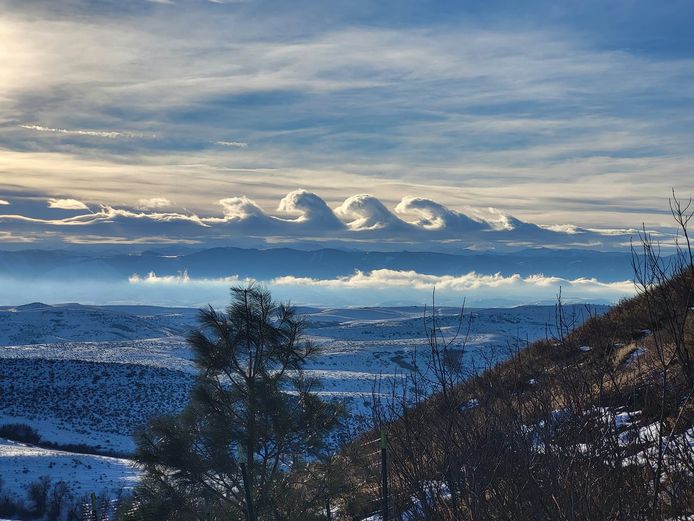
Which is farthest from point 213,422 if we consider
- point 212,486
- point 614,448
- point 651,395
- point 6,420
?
point 6,420

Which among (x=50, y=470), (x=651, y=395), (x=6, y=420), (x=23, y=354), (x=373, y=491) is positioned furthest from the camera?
(x=23, y=354)

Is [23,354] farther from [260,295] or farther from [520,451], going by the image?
[520,451]

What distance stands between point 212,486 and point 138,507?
5.37ft

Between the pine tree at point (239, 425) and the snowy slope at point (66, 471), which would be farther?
the snowy slope at point (66, 471)

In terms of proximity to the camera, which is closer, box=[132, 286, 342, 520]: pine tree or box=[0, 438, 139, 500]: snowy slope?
box=[132, 286, 342, 520]: pine tree

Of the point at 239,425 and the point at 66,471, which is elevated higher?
the point at 239,425

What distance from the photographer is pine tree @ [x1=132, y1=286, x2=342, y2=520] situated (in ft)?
53.0

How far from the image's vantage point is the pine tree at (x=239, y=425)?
16.1 metres

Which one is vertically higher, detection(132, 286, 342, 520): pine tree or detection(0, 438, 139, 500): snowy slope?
detection(132, 286, 342, 520): pine tree

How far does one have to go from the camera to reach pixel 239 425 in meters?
16.8

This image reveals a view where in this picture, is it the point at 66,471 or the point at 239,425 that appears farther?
the point at 66,471

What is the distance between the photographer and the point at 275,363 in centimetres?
1759

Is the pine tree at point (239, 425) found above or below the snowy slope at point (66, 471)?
above

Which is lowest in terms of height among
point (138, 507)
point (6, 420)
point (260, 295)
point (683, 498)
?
point (6, 420)
